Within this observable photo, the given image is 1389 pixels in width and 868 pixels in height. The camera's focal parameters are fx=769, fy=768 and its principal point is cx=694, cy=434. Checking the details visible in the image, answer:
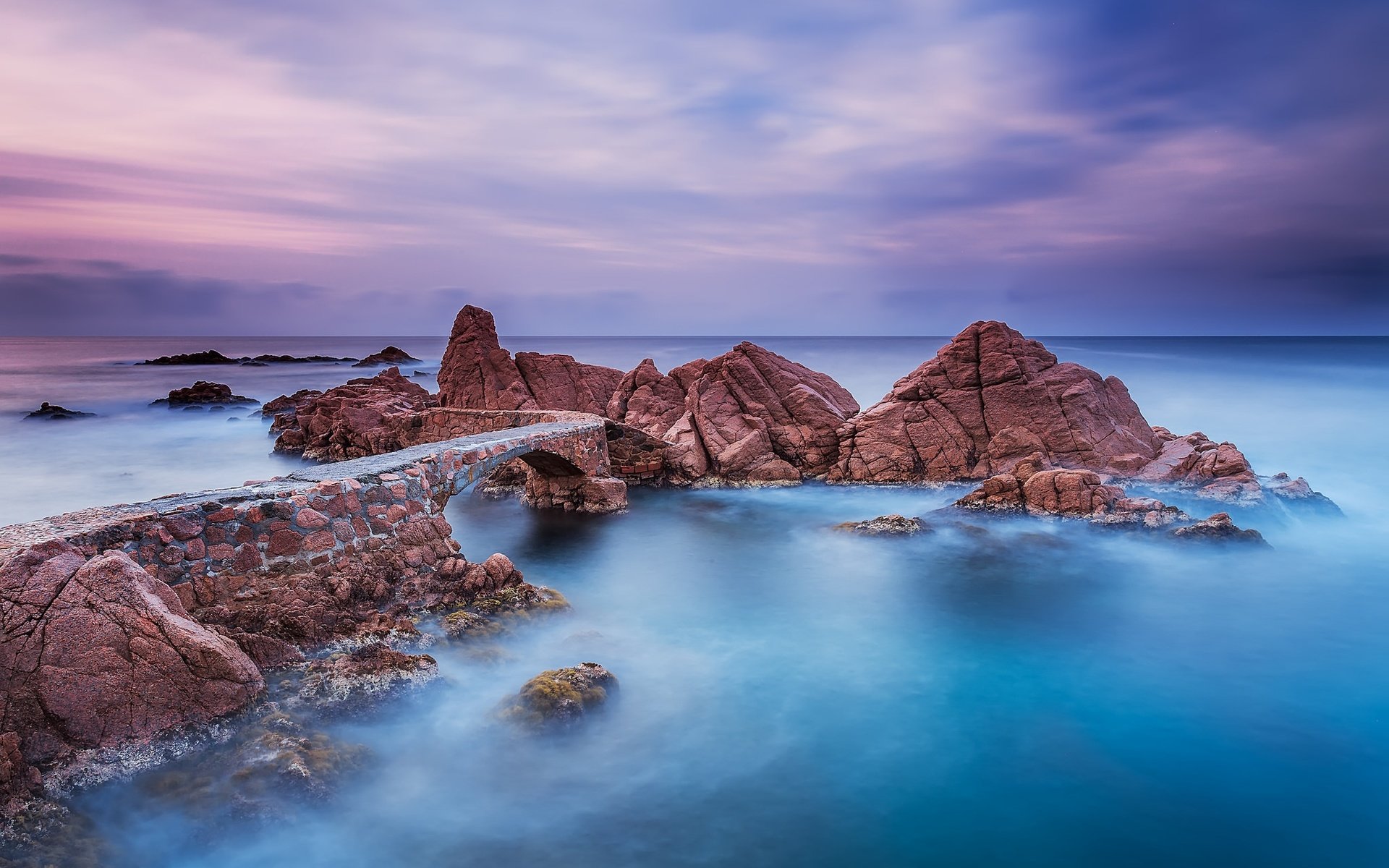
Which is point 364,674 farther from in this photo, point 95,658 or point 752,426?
point 752,426

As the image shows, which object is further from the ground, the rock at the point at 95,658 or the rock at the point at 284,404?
the rock at the point at 95,658

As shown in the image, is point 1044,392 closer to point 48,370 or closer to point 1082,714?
point 1082,714

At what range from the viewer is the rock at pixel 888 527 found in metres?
16.1

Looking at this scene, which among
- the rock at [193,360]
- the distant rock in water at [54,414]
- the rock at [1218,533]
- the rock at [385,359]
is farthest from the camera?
the rock at [385,359]

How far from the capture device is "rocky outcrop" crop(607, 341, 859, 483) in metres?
21.2

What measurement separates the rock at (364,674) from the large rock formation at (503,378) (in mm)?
17619

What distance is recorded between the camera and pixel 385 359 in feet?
336

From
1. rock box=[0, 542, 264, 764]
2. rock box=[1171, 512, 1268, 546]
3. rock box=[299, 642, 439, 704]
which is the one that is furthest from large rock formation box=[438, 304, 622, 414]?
rock box=[0, 542, 264, 764]

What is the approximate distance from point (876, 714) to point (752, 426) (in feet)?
43.1

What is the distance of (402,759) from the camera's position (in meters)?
7.70

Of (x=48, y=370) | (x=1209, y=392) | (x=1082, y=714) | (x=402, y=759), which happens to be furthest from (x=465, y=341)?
(x=48, y=370)

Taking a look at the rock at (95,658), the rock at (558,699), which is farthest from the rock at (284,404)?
the rock at (558,699)

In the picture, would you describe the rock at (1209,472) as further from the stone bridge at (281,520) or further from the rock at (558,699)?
the rock at (558,699)

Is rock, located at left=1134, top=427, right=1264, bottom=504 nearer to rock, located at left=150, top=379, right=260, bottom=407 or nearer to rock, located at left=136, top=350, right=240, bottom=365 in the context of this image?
rock, located at left=150, top=379, right=260, bottom=407
